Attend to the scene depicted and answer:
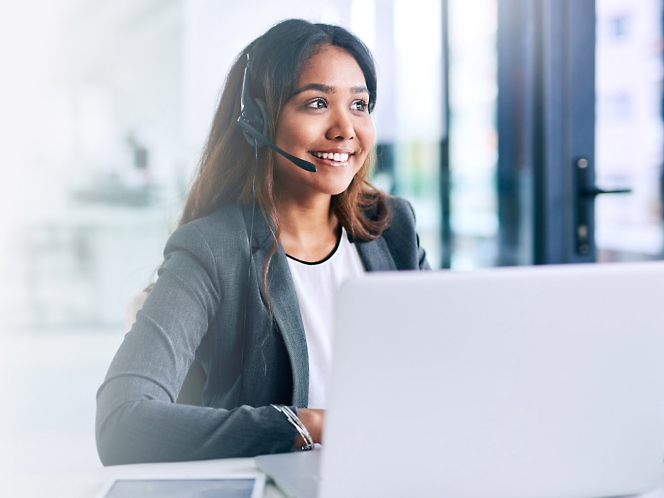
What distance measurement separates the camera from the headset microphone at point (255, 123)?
128 centimetres

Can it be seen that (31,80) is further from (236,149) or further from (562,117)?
(562,117)

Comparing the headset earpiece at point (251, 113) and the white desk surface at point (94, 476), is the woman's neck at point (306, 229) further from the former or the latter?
the white desk surface at point (94, 476)

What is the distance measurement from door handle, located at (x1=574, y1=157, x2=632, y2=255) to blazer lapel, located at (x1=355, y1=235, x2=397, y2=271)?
963 millimetres

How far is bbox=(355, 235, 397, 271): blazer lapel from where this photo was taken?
4.63 ft

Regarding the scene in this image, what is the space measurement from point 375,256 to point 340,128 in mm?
292

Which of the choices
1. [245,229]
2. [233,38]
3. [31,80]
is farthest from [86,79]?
[245,229]

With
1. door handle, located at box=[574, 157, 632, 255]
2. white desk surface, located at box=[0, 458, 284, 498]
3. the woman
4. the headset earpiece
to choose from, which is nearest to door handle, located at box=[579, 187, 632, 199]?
door handle, located at box=[574, 157, 632, 255]

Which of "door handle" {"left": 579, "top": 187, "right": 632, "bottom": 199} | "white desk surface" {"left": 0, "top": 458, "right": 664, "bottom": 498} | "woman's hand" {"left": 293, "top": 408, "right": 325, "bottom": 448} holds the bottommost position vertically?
"white desk surface" {"left": 0, "top": 458, "right": 664, "bottom": 498}

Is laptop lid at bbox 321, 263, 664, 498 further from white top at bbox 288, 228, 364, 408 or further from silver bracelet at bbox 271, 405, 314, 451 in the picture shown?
white top at bbox 288, 228, 364, 408

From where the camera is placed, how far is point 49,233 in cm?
286

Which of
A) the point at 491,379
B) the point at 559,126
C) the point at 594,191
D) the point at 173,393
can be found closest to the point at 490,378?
the point at 491,379

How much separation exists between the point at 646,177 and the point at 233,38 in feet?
5.79

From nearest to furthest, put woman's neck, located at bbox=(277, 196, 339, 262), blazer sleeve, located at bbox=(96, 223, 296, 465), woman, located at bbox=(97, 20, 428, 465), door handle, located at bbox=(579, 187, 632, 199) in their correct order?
blazer sleeve, located at bbox=(96, 223, 296, 465) < woman, located at bbox=(97, 20, 428, 465) < woman's neck, located at bbox=(277, 196, 339, 262) < door handle, located at bbox=(579, 187, 632, 199)

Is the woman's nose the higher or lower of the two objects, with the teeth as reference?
higher
